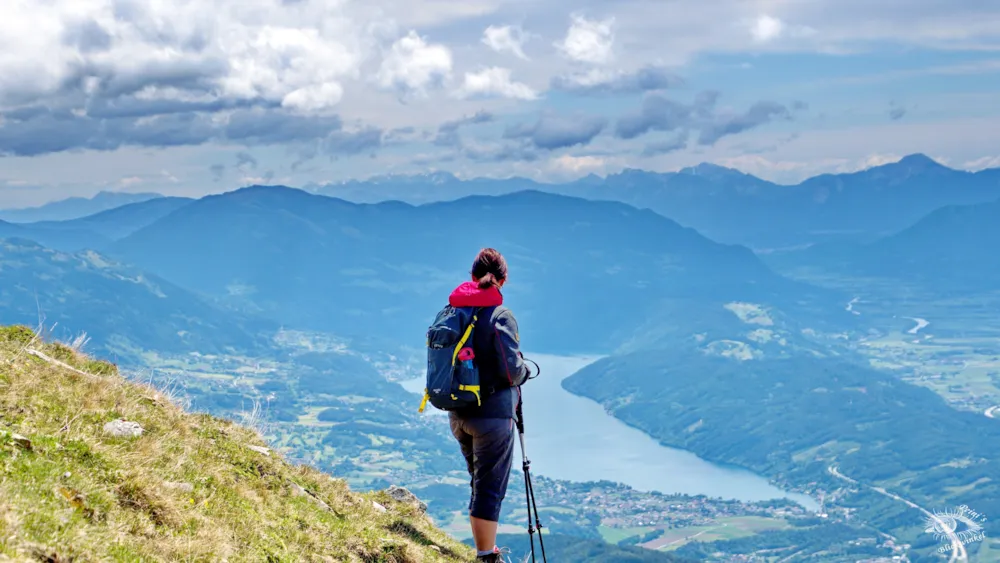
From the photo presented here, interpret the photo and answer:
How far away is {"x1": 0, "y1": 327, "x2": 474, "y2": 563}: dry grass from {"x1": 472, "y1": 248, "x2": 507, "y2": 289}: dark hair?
281 cm

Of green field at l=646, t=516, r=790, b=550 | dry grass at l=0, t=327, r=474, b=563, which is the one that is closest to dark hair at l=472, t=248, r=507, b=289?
dry grass at l=0, t=327, r=474, b=563

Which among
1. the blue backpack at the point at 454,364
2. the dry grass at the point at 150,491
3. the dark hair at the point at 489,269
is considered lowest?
the dry grass at the point at 150,491

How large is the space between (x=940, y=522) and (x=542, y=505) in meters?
86.7

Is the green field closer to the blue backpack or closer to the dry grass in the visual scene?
the dry grass

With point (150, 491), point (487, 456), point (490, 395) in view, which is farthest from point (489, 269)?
point (150, 491)

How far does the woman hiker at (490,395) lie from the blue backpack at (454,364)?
99 mm

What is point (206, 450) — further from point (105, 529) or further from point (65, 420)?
point (105, 529)

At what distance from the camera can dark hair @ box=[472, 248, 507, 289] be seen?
877 centimetres

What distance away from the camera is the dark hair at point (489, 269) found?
877cm

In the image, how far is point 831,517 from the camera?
643 ft

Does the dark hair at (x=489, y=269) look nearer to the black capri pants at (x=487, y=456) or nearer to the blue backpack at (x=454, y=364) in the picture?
the blue backpack at (x=454, y=364)

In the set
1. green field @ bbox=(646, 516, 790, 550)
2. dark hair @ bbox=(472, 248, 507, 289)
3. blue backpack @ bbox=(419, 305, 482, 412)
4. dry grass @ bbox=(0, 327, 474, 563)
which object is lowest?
dry grass @ bbox=(0, 327, 474, 563)

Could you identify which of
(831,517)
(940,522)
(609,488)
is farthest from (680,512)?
(940,522)

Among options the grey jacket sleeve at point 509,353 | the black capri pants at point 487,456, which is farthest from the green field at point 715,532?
the grey jacket sleeve at point 509,353
